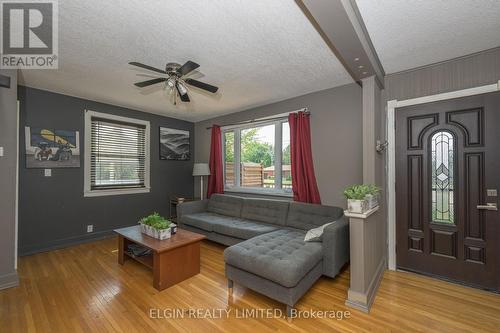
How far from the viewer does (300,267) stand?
2037mm

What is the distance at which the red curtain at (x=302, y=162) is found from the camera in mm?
3566

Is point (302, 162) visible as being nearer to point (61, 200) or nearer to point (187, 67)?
point (187, 67)

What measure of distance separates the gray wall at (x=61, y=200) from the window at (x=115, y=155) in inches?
4.7

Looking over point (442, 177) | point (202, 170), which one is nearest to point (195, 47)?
point (202, 170)

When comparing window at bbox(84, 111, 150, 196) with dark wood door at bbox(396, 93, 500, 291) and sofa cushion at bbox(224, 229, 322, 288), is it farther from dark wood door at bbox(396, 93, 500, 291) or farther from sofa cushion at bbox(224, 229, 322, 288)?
dark wood door at bbox(396, 93, 500, 291)

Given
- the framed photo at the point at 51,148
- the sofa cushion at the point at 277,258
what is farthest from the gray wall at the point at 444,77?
the framed photo at the point at 51,148

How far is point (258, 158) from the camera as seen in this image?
4.51 metres

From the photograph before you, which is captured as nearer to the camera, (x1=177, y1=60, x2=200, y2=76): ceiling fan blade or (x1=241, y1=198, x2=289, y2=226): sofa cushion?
(x1=177, y1=60, x2=200, y2=76): ceiling fan blade

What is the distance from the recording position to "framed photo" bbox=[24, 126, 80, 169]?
339 cm

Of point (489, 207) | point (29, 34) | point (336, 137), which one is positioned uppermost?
point (29, 34)

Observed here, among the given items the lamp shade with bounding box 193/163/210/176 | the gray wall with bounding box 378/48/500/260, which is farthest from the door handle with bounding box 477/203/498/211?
the lamp shade with bounding box 193/163/210/176

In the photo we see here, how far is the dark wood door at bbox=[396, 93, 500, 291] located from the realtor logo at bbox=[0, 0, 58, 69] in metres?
3.78

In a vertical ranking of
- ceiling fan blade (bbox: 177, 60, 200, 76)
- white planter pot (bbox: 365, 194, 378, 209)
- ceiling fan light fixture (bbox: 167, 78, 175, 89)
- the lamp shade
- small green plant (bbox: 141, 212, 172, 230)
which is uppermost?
ceiling fan blade (bbox: 177, 60, 200, 76)

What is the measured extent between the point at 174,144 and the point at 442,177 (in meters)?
4.86
